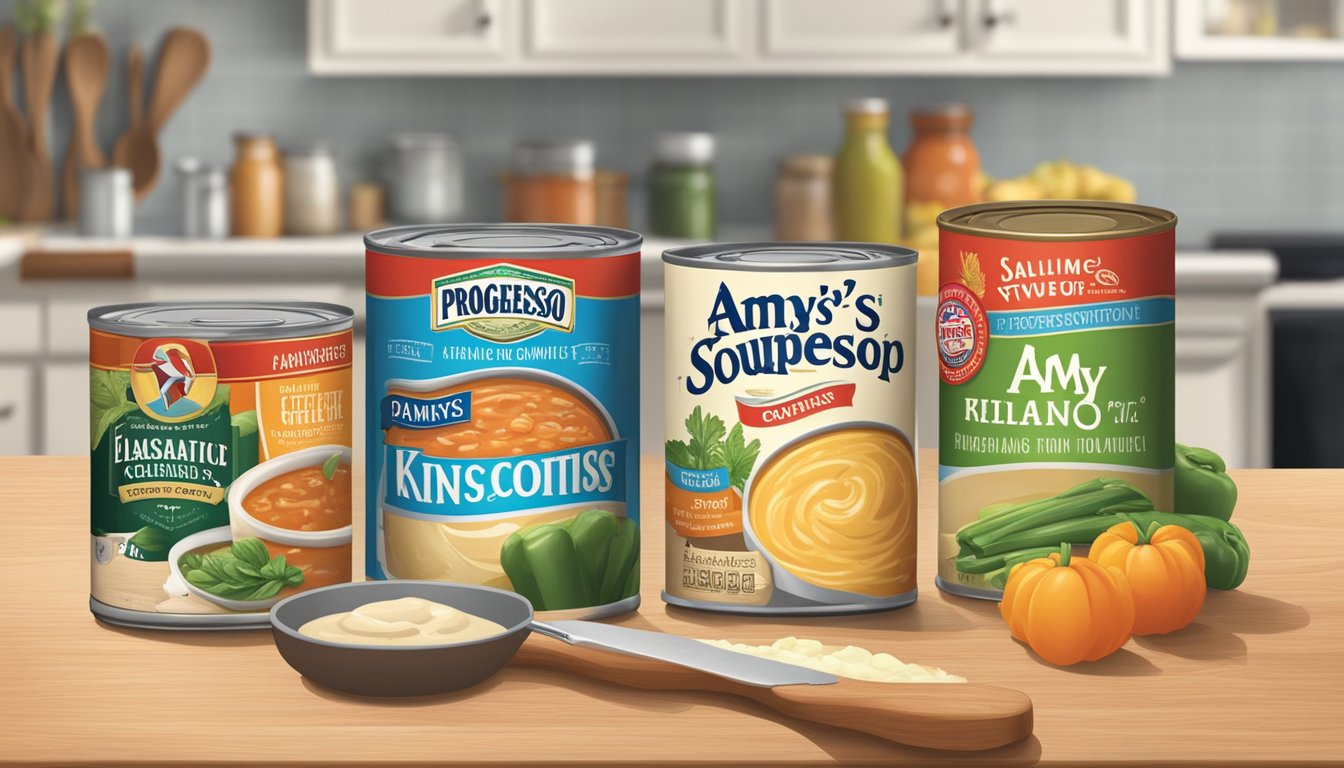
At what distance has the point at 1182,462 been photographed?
99 cm

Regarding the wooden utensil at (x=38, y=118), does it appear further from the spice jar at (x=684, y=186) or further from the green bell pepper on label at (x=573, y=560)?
the green bell pepper on label at (x=573, y=560)

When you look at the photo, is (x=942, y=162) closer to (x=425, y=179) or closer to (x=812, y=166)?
(x=812, y=166)

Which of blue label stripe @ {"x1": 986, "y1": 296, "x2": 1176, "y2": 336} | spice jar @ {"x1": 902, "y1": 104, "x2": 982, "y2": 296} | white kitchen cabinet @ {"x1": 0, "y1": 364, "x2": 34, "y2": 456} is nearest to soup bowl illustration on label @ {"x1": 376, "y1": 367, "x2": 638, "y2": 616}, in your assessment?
blue label stripe @ {"x1": 986, "y1": 296, "x2": 1176, "y2": 336}

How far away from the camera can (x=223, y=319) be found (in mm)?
833

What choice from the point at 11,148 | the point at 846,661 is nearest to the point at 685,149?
the point at 11,148

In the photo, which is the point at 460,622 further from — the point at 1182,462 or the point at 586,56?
the point at 586,56

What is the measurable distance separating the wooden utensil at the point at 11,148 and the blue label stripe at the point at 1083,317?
3.27 m

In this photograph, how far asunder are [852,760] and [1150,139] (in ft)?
11.0

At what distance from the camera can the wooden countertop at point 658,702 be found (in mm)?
658

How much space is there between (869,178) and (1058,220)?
95.7 inches

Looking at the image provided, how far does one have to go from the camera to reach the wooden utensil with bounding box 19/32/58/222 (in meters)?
3.62

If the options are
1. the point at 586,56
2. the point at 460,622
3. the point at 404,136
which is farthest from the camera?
the point at 404,136

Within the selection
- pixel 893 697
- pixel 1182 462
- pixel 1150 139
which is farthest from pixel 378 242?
pixel 1150 139

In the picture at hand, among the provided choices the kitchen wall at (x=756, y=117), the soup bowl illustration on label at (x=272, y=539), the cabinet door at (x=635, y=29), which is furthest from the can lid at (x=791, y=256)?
the kitchen wall at (x=756, y=117)
